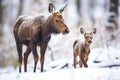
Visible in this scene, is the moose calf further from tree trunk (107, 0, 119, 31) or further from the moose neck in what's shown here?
tree trunk (107, 0, 119, 31)

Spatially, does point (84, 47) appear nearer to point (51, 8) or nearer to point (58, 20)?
point (58, 20)

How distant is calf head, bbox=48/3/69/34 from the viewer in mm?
15252

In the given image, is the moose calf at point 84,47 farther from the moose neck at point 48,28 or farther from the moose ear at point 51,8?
the moose ear at point 51,8

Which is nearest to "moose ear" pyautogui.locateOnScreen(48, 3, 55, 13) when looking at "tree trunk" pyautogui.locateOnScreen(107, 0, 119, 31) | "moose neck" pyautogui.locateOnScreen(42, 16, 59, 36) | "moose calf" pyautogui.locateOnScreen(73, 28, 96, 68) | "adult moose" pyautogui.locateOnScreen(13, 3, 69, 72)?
"adult moose" pyautogui.locateOnScreen(13, 3, 69, 72)

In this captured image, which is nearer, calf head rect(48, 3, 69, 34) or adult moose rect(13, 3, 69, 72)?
calf head rect(48, 3, 69, 34)

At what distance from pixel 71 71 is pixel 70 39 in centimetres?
1082

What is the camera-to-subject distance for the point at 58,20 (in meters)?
15.4

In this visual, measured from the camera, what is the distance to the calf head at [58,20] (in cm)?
1525

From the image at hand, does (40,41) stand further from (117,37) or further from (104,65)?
(117,37)

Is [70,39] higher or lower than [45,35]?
lower

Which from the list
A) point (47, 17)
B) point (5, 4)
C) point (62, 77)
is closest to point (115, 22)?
point (47, 17)

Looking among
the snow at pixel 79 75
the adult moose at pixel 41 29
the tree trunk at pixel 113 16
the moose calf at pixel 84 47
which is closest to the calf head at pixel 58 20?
the adult moose at pixel 41 29

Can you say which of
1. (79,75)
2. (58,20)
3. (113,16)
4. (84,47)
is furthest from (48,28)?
(113,16)

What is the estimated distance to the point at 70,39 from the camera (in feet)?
82.8
